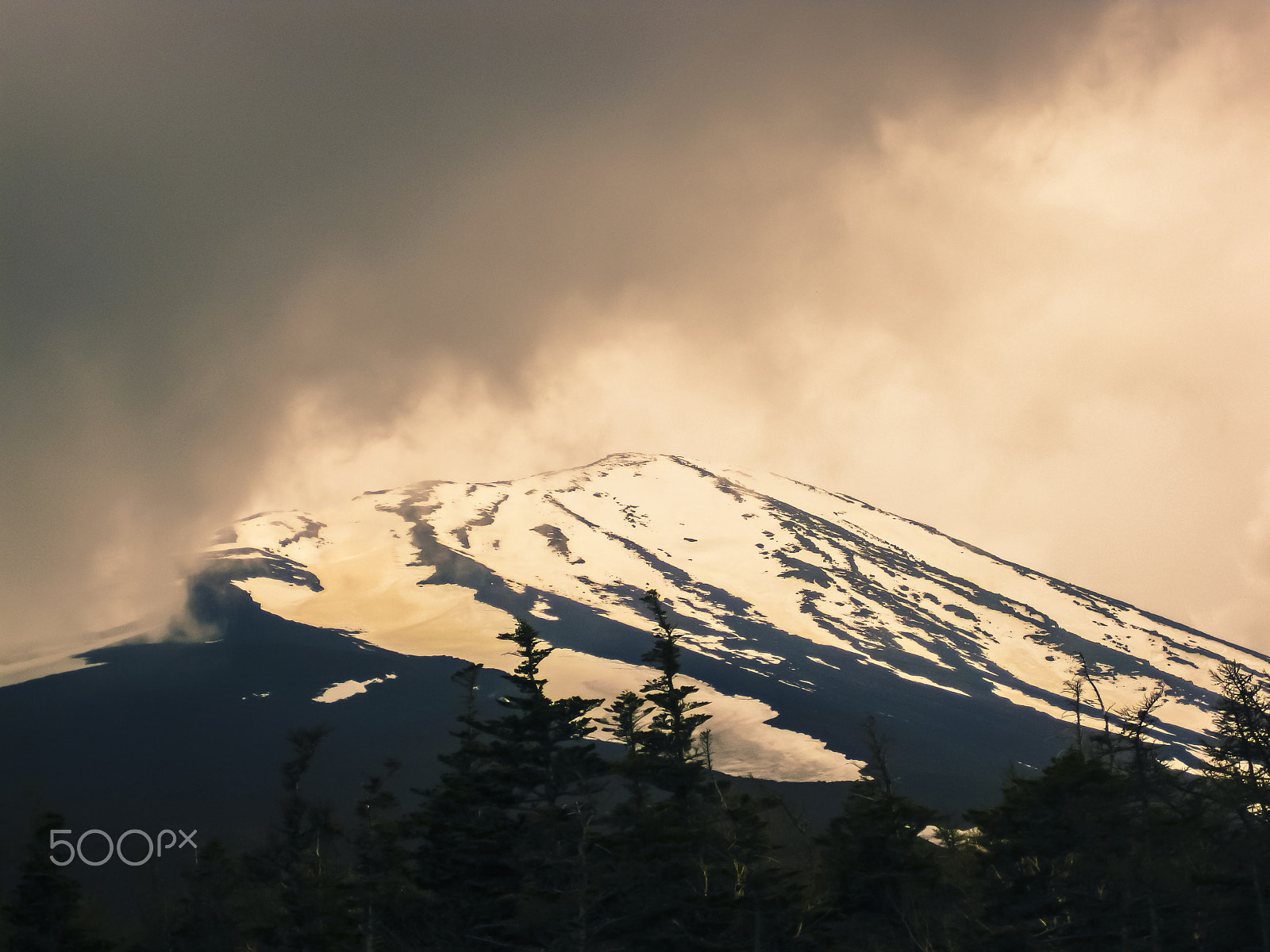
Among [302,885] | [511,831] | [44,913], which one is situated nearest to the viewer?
[511,831]

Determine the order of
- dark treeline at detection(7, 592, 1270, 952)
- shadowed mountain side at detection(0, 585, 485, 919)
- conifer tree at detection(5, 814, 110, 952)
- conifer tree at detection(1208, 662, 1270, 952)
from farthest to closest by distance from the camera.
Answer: shadowed mountain side at detection(0, 585, 485, 919) → conifer tree at detection(5, 814, 110, 952) → dark treeline at detection(7, 592, 1270, 952) → conifer tree at detection(1208, 662, 1270, 952)

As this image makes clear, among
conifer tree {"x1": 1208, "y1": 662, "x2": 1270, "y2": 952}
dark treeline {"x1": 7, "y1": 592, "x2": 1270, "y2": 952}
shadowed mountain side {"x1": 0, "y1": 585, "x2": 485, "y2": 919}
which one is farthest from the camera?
shadowed mountain side {"x1": 0, "y1": 585, "x2": 485, "y2": 919}

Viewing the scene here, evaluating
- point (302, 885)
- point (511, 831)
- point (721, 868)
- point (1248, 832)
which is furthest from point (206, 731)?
point (1248, 832)

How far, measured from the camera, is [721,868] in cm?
3453

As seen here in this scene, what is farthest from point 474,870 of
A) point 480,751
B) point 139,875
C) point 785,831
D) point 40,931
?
point 139,875

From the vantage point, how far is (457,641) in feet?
641

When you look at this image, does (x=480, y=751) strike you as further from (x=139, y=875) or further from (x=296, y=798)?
(x=139, y=875)

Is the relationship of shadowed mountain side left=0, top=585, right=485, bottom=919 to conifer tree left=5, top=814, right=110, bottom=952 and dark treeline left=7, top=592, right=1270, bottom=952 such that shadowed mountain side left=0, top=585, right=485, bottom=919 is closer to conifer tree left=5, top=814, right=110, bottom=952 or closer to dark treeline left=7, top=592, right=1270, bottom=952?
conifer tree left=5, top=814, right=110, bottom=952

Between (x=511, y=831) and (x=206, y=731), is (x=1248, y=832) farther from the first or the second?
(x=206, y=731)

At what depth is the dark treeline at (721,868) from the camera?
33469mm

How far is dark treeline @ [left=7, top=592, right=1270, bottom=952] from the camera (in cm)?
3347

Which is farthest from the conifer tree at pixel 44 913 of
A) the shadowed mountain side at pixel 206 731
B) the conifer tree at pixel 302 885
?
the shadowed mountain side at pixel 206 731

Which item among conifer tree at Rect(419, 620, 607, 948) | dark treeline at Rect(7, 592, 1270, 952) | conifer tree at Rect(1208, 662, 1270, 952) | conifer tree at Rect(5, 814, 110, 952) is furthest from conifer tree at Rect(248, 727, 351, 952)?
conifer tree at Rect(1208, 662, 1270, 952)

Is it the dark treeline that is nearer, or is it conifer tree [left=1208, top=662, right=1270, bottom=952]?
conifer tree [left=1208, top=662, right=1270, bottom=952]
